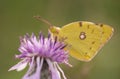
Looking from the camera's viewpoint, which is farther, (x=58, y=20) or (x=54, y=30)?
(x=58, y=20)

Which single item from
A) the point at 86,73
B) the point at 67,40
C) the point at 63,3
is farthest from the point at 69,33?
the point at 63,3

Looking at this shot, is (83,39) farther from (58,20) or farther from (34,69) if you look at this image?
(58,20)

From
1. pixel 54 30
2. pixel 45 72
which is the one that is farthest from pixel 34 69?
pixel 54 30

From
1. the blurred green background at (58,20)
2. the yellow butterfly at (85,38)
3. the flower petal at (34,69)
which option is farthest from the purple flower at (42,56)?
the blurred green background at (58,20)

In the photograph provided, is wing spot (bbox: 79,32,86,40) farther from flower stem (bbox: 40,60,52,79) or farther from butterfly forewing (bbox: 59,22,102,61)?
flower stem (bbox: 40,60,52,79)

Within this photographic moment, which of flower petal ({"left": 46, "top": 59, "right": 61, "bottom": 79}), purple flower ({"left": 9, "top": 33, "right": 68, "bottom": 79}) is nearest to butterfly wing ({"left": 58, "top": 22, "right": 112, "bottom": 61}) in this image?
purple flower ({"left": 9, "top": 33, "right": 68, "bottom": 79})

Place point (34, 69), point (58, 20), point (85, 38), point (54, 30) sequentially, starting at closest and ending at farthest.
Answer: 1. point (34, 69)
2. point (54, 30)
3. point (85, 38)
4. point (58, 20)
